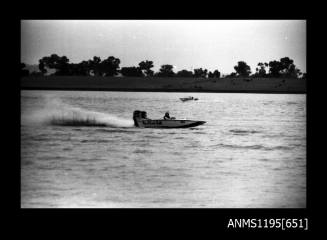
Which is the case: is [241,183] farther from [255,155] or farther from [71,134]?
[71,134]

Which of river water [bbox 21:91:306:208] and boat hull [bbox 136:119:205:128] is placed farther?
boat hull [bbox 136:119:205:128]

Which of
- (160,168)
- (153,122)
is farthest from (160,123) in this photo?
(160,168)

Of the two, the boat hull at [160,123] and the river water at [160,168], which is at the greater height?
the boat hull at [160,123]

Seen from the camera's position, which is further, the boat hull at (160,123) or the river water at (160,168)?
the boat hull at (160,123)

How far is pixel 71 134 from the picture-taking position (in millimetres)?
39906

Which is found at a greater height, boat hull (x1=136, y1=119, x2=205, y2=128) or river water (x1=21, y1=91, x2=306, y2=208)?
boat hull (x1=136, y1=119, x2=205, y2=128)

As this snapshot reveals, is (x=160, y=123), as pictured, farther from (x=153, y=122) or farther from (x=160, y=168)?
(x=160, y=168)

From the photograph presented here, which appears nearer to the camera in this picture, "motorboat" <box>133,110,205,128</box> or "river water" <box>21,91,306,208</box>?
"river water" <box>21,91,306,208</box>

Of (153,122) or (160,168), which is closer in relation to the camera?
(160,168)

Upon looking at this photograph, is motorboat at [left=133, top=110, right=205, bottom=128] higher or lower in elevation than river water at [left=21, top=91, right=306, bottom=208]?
higher

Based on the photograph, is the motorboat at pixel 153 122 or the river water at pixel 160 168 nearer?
the river water at pixel 160 168

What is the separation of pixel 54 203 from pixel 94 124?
99.4 ft
